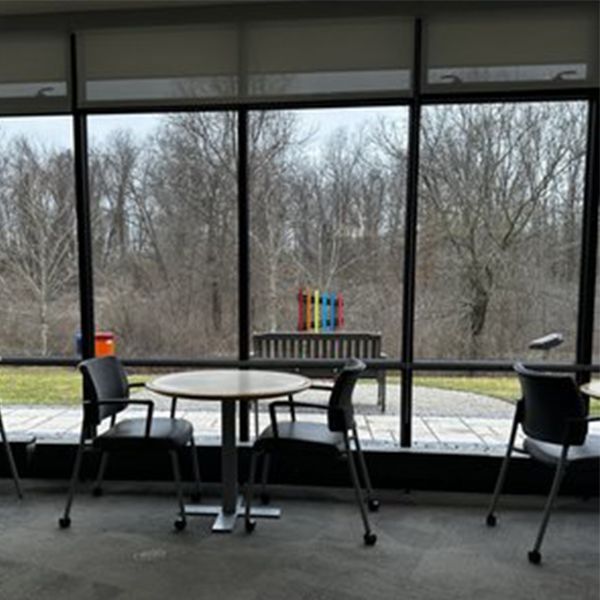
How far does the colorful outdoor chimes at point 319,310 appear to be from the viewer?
3.64 m

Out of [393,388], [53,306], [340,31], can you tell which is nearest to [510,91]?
[340,31]

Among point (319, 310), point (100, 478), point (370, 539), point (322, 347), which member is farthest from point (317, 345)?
point (100, 478)

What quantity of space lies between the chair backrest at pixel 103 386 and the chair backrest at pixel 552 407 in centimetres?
206

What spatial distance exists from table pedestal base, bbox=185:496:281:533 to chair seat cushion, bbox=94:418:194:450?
0.41 meters

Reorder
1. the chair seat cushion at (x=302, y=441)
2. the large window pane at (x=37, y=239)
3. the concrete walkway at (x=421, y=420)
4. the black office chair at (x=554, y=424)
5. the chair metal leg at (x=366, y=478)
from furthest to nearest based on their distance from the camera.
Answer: the large window pane at (x=37, y=239), the concrete walkway at (x=421, y=420), the chair metal leg at (x=366, y=478), the chair seat cushion at (x=302, y=441), the black office chair at (x=554, y=424)

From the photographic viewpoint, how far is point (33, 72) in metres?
3.64

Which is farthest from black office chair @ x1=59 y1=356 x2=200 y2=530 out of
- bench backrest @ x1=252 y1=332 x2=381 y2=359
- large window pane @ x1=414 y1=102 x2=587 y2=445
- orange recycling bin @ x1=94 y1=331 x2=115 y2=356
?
large window pane @ x1=414 y1=102 x2=587 y2=445

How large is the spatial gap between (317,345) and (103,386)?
1.31 metres

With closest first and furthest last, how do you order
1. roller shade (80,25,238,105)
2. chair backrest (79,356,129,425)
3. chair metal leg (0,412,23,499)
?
chair backrest (79,356,129,425) < chair metal leg (0,412,23,499) < roller shade (80,25,238,105)

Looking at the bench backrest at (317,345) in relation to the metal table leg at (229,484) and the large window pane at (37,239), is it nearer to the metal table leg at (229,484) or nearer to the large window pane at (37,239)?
the metal table leg at (229,484)

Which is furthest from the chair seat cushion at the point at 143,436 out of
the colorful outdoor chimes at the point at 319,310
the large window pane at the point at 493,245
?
the large window pane at the point at 493,245

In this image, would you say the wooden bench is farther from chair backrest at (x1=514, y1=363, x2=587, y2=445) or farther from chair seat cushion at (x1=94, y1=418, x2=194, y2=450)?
chair backrest at (x1=514, y1=363, x2=587, y2=445)

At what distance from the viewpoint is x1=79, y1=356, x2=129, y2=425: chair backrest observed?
2992mm

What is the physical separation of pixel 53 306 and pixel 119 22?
6.06 ft
